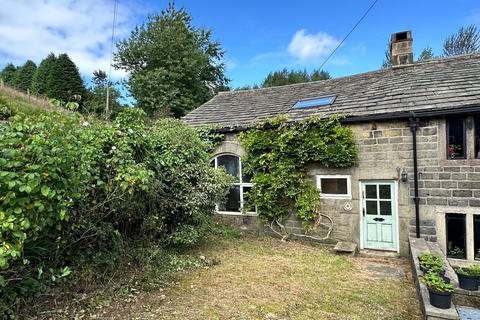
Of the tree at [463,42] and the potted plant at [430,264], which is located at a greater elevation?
the tree at [463,42]

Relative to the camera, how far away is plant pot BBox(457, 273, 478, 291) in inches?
177

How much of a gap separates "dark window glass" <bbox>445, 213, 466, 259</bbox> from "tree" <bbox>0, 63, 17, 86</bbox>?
148 feet

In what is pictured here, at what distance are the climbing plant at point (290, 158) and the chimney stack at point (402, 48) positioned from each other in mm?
4606

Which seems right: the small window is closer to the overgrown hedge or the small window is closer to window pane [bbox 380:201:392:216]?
window pane [bbox 380:201:392:216]

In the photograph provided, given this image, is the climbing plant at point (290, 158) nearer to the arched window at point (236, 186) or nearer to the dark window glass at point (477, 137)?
the arched window at point (236, 186)

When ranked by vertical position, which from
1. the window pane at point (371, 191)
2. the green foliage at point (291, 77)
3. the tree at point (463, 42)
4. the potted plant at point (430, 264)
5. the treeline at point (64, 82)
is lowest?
the potted plant at point (430, 264)

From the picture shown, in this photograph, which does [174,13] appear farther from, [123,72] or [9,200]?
[9,200]

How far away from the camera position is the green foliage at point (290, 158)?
27.2ft

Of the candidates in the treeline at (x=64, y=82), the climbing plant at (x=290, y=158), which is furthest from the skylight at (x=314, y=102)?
the treeline at (x=64, y=82)

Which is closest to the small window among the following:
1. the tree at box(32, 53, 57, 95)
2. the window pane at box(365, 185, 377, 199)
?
the window pane at box(365, 185, 377, 199)

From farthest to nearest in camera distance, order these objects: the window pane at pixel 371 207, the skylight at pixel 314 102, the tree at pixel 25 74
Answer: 1. the tree at pixel 25 74
2. the skylight at pixel 314 102
3. the window pane at pixel 371 207

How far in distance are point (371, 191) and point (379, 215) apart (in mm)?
644

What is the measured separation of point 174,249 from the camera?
7105 mm

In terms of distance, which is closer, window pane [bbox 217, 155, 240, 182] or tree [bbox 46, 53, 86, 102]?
window pane [bbox 217, 155, 240, 182]
